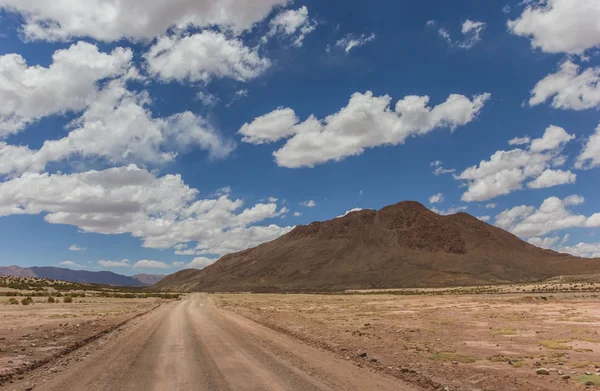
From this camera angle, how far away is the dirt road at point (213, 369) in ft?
34.2

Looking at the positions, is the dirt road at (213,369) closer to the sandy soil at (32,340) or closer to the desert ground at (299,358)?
the desert ground at (299,358)

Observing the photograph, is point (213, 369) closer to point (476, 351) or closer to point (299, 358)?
point (299, 358)

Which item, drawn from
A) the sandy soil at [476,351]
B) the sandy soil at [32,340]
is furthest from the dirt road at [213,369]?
the sandy soil at [32,340]

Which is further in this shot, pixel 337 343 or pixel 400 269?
pixel 400 269

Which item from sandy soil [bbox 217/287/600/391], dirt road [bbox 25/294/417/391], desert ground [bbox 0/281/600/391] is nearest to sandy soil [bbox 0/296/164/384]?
desert ground [bbox 0/281/600/391]

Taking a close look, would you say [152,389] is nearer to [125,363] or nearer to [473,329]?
[125,363]

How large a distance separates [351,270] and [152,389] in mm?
175246

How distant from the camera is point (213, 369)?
1223 centimetres

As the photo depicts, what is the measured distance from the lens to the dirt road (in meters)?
10.4

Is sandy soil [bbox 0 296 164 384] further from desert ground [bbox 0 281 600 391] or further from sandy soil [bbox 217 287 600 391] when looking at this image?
sandy soil [bbox 217 287 600 391]

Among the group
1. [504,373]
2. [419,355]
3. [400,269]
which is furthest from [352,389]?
[400,269]

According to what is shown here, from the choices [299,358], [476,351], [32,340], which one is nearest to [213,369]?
[299,358]

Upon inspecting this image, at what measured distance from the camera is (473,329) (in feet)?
77.8

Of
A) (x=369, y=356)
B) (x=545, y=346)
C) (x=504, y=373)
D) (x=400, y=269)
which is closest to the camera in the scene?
(x=504, y=373)
